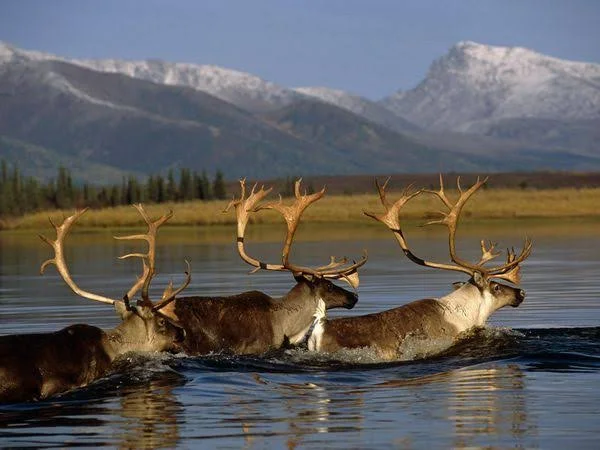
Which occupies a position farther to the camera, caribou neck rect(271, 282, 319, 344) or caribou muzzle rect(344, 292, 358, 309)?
caribou muzzle rect(344, 292, 358, 309)

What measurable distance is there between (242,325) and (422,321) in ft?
7.06

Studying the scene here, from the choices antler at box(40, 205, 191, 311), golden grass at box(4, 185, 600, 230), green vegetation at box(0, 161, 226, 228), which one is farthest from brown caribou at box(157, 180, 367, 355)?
green vegetation at box(0, 161, 226, 228)

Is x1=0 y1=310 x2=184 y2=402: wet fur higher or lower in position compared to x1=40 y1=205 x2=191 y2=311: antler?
lower

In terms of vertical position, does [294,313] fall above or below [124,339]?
above

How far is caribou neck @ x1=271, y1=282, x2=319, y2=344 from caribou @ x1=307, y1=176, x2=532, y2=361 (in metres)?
0.17

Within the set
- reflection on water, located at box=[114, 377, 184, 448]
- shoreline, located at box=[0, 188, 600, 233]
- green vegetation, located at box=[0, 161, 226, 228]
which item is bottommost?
reflection on water, located at box=[114, 377, 184, 448]

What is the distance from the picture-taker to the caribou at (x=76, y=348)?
47.9 ft

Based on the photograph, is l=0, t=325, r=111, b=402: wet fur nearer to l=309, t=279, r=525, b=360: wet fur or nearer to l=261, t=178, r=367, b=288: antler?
l=309, t=279, r=525, b=360: wet fur

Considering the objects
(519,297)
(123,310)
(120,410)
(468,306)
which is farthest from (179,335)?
(519,297)

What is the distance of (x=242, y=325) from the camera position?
59.4 ft

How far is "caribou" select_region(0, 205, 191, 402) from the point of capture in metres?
14.6

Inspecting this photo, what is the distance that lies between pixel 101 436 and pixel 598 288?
1610 centimetres

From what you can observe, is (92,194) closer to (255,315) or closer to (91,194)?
(91,194)

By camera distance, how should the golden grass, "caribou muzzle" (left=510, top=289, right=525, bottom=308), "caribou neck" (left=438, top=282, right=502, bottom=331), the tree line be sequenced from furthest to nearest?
1. the tree line
2. the golden grass
3. "caribou muzzle" (left=510, top=289, right=525, bottom=308)
4. "caribou neck" (left=438, top=282, right=502, bottom=331)
